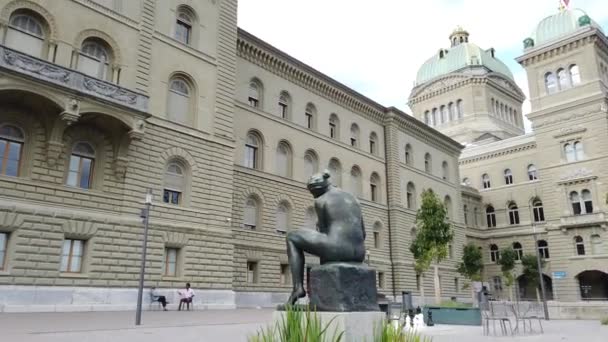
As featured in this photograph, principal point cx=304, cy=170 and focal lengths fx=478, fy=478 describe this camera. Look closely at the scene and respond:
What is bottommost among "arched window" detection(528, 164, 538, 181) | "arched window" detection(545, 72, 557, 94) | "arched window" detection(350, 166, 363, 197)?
"arched window" detection(350, 166, 363, 197)

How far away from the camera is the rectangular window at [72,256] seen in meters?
18.6

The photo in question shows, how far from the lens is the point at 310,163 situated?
35031 millimetres

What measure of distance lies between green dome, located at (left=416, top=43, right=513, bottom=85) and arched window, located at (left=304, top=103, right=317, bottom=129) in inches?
1616

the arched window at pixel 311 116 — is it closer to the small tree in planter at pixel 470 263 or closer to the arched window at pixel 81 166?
the arched window at pixel 81 166

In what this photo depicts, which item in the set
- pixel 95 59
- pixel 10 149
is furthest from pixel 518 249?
pixel 10 149

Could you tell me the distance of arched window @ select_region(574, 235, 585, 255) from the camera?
4475cm

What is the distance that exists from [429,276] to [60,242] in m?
32.8

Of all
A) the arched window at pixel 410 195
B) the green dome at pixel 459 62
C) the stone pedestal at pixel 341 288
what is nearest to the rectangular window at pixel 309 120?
the arched window at pixel 410 195

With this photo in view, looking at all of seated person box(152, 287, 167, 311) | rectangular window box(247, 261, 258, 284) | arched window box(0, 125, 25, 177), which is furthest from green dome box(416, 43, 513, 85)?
arched window box(0, 125, 25, 177)

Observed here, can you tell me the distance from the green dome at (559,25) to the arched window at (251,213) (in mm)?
39330

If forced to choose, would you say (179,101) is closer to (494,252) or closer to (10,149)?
(10,149)

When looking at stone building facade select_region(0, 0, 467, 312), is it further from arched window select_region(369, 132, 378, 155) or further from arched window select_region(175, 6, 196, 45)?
arched window select_region(369, 132, 378, 155)

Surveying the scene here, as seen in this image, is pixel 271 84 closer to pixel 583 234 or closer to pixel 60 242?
pixel 60 242

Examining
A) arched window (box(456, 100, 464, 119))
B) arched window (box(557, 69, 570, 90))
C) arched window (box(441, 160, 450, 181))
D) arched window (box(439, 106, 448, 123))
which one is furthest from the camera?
arched window (box(439, 106, 448, 123))
